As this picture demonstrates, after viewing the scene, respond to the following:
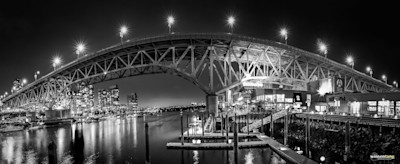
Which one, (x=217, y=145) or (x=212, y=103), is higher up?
(x=212, y=103)

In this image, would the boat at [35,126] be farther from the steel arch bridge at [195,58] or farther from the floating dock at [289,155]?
the floating dock at [289,155]

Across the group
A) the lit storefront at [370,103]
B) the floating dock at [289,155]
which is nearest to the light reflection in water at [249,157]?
the floating dock at [289,155]

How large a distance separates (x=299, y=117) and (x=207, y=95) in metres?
17.9

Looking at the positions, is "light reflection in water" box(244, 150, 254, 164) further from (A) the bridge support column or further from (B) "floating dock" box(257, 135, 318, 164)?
(A) the bridge support column

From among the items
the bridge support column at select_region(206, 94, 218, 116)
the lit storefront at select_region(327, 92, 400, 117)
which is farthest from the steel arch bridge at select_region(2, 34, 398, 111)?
the lit storefront at select_region(327, 92, 400, 117)

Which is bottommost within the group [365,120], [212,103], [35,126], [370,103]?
[35,126]

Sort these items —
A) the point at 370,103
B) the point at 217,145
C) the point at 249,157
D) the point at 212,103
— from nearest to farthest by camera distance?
the point at 249,157 → the point at 217,145 → the point at 370,103 → the point at 212,103

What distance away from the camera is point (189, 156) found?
30.0 meters

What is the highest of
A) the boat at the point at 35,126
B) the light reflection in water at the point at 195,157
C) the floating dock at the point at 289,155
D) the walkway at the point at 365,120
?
the walkway at the point at 365,120

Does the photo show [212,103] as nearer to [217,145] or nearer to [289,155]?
[217,145]

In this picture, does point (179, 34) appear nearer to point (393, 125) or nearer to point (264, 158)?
point (264, 158)

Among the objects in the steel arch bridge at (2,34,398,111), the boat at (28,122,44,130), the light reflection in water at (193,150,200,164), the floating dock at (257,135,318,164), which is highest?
the steel arch bridge at (2,34,398,111)

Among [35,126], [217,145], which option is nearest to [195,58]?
[217,145]

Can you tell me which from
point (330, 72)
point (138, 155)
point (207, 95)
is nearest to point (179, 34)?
point (207, 95)
